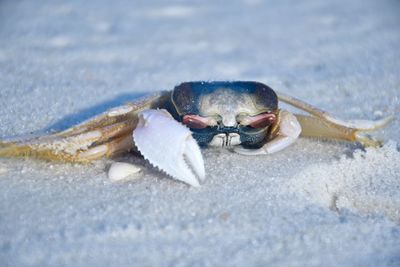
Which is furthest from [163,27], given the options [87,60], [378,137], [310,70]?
[378,137]

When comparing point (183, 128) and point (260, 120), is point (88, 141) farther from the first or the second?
point (260, 120)

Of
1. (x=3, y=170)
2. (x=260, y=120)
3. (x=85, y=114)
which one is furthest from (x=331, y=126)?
(x=3, y=170)

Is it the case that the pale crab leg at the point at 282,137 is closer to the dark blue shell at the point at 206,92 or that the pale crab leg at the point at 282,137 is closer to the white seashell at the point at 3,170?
the dark blue shell at the point at 206,92

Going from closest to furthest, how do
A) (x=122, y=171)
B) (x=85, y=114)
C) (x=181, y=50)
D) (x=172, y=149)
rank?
(x=172, y=149) < (x=122, y=171) < (x=85, y=114) < (x=181, y=50)

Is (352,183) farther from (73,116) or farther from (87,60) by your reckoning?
(87,60)

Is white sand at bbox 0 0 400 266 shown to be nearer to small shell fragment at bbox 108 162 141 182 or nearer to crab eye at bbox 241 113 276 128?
small shell fragment at bbox 108 162 141 182

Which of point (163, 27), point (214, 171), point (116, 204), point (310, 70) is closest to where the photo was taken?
point (116, 204)
